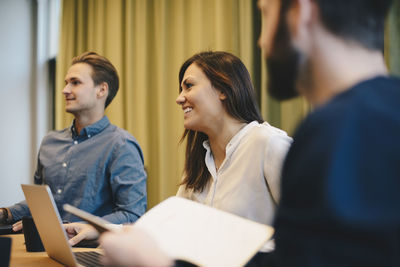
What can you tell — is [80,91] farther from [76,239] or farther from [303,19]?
[303,19]

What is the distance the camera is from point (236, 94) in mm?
1668

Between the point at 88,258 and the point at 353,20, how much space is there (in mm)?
949

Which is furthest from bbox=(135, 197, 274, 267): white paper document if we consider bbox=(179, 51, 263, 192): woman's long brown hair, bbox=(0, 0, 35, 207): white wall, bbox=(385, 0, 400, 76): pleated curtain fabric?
→ bbox=(0, 0, 35, 207): white wall

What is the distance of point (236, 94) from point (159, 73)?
147 centimetres

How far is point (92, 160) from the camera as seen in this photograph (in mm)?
2109

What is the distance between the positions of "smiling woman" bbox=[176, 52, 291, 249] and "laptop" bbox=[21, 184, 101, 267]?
0.53m

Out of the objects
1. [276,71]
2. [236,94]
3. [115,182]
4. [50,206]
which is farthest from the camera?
[115,182]

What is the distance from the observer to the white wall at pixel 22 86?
12.3 ft

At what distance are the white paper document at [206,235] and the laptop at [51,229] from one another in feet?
0.85

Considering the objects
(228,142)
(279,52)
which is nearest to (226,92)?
(228,142)

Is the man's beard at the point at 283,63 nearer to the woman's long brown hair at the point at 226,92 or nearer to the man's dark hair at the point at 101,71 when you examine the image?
the woman's long brown hair at the point at 226,92

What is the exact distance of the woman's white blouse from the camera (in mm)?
1428

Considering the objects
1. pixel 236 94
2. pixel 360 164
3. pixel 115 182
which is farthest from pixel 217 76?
pixel 360 164

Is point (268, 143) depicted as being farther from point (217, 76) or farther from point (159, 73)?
point (159, 73)
